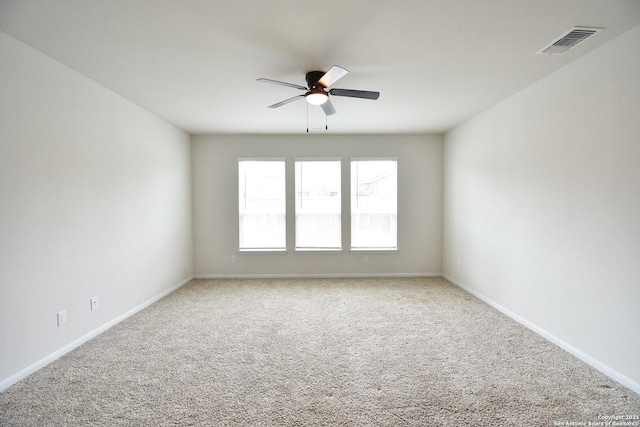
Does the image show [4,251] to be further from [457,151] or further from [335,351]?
[457,151]

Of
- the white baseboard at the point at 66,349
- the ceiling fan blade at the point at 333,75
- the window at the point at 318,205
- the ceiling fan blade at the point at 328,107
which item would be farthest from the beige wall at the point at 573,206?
the white baseboard at the point at 66,349

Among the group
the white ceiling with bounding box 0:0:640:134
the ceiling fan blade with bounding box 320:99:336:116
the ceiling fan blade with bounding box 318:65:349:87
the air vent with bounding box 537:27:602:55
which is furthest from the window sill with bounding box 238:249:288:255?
the air vent with bounding box 537:27:602:55

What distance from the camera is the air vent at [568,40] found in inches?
82.3

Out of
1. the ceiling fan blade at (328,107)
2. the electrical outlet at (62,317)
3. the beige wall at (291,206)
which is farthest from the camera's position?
the beige wall at (291,206)

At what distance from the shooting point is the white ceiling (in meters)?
1.88

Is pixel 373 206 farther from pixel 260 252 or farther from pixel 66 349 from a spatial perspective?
pixel 66 349

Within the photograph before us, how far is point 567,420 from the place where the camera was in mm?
1785

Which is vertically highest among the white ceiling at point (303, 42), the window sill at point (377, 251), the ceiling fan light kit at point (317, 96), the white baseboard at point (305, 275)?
the white ceiling at point (303, 42)

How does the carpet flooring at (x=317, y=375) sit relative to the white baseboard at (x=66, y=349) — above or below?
below

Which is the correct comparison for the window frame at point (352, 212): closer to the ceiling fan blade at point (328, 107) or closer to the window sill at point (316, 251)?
the window sill at point (316, 251)

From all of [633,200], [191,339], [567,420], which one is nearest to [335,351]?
[191,339]

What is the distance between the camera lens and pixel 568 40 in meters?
2.21

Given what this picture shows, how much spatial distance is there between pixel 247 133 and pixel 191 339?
11.5 feet

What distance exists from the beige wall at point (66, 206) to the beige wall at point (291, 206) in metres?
1.12
